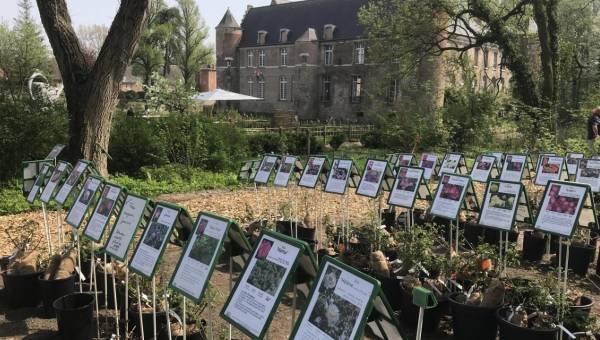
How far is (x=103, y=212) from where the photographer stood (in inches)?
159

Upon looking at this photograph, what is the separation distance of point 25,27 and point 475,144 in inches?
1042

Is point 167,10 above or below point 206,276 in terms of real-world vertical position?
above

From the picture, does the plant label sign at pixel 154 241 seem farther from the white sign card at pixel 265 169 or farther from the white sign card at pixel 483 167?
the white sign card at pixel 483 167

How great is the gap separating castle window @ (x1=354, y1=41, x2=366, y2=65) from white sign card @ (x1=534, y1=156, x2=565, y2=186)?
111 feet

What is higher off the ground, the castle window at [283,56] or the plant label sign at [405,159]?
the castle window at [283,56]

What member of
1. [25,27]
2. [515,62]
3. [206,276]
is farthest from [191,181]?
[25,27]

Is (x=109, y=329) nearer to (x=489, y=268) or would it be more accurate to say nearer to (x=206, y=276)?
(x=206, y=276)

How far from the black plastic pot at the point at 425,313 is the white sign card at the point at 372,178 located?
1489 mm

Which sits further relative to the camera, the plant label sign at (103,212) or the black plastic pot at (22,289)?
the black plastic pot at (22,289)

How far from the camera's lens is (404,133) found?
18.2 m

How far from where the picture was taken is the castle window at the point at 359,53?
134 feet

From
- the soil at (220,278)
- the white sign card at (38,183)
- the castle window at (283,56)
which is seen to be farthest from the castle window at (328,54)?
the white sign card at (38,183)

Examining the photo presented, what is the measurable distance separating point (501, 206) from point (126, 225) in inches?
132

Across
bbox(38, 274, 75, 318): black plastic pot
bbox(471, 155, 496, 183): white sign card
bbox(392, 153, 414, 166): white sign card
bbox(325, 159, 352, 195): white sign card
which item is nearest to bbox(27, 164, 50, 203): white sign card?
bbox(38, 274, 75, 318): black plastic pot
